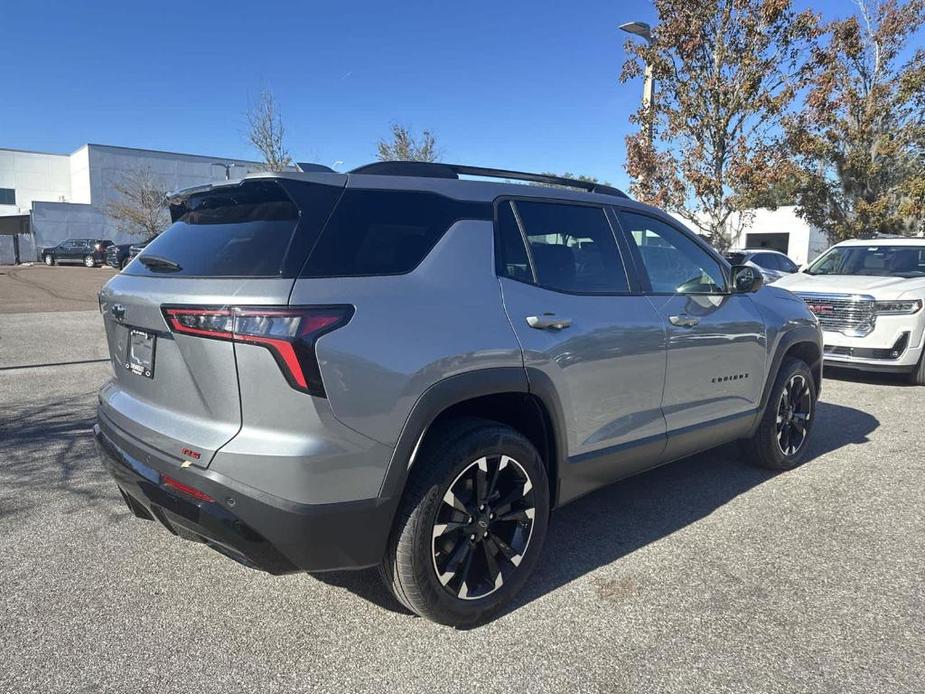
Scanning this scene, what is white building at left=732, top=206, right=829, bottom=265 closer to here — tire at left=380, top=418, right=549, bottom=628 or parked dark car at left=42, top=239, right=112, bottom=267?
parked dark car at left=42, top=239, right=112, bottom=267

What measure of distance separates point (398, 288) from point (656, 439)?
1848mm

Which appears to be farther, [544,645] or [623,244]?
[623,244]

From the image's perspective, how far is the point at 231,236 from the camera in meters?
2.61

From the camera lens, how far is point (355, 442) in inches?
92.4

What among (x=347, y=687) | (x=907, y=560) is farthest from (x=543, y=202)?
(x=907, y=560)

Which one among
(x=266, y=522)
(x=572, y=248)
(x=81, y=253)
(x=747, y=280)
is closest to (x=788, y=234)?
(x=747, y=280)

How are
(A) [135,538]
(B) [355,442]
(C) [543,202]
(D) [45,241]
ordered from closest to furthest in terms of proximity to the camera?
(B) [355,442] < (C) [543,202] < (A) [135,538] < (D) [45,241]

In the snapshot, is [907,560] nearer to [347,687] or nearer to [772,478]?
[772,478]

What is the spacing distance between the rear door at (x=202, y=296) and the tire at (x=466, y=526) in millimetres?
768

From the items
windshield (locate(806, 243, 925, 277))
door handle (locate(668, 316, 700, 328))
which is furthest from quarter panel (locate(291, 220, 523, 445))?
windshield (locate(806, 243, 925, 277))

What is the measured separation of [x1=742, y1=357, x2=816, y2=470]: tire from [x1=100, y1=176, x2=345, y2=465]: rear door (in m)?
3.46

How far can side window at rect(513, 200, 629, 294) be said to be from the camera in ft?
10.4

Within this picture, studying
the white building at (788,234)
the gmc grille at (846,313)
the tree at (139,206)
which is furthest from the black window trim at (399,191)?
the tree at (139,206)

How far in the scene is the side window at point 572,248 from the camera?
125 inches
